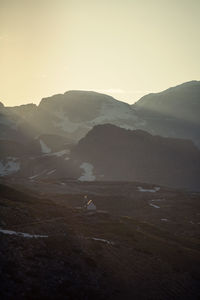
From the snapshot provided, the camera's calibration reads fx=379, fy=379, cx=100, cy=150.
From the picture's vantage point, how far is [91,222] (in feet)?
224

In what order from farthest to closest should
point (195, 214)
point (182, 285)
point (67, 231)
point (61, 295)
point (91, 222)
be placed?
point (195, 214), point (91, 222), point (67, 231), point (182, 285), point (61, 295)

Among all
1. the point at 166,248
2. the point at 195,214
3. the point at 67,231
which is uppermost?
the point at 67,231

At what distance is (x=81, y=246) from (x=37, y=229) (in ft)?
22.1

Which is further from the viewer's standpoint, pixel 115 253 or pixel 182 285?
pixel 115 253

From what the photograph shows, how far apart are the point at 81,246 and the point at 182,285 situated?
1256 centimetres

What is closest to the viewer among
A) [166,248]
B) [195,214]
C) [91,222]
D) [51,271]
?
[51,271]

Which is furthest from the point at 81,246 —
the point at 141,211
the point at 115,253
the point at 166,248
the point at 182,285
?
the point at 141,211

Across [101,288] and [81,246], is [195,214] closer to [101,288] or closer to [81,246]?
[81,246]

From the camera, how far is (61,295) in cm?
3200

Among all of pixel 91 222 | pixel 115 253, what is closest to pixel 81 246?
pixel 115 253

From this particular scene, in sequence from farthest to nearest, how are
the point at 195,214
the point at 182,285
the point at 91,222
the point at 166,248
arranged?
the point at 195,214
the point at 91,222
the point at 166,248
the point at 182,285

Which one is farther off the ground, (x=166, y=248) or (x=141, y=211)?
(x=166, y=248)

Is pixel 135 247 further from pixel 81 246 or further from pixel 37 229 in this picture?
pixel 37 229

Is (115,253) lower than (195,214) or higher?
higher
